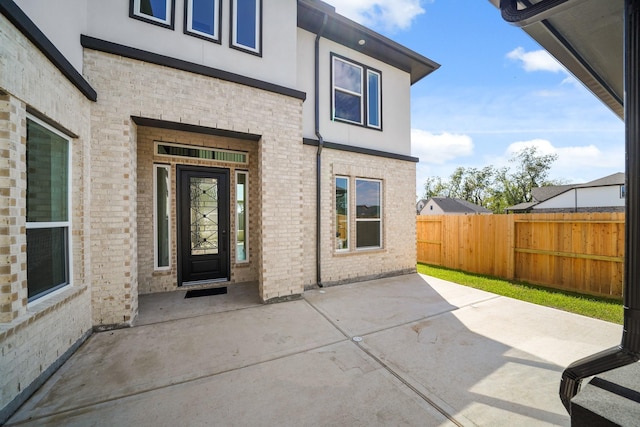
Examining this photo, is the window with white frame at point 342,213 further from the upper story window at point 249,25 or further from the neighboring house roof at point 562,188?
the neighboring house roof at point 562,188

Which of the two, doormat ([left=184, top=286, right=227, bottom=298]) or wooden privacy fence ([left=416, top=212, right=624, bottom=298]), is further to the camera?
wooden privacy fence ([left=416, top=212, right=624, bottom=298])

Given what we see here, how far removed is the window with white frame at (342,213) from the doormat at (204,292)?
2.85 m

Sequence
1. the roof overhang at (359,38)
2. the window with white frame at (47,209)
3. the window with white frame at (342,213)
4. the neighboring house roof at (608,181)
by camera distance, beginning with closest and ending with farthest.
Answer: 1. the window with white frame at (47,209)
2. the roof overhang at (359,38)
3. the window with white frame at (342,213)
4. the neighboring house roof at (608,181)

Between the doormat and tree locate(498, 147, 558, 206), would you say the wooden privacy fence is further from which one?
tree locate(498, 147, 558, 206)

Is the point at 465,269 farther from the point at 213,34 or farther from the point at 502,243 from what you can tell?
the point at 213,34

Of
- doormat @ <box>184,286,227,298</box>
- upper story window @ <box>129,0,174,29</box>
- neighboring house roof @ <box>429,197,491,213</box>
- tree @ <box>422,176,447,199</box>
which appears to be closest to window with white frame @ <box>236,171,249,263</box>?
doormat @ <box>184,286,227,298</box>

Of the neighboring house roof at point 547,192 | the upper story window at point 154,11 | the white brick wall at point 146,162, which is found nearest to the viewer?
the white brick wall at point 146,162

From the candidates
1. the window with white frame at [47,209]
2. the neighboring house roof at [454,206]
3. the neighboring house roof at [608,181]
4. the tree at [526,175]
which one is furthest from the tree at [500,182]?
the window with white frame at [47,209]

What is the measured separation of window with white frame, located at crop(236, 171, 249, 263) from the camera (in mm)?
5902

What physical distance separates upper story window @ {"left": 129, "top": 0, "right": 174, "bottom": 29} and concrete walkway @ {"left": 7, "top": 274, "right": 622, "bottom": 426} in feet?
15.8

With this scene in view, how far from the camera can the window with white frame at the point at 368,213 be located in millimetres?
6441

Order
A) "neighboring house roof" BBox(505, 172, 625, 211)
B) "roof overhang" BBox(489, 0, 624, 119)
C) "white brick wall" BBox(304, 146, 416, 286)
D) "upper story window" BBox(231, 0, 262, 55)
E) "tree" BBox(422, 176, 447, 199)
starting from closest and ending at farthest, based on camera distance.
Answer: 1. "roof overhang" BBox(489, 0, 624, 119)
2. "upper story window" BBox(231, 0, 262, 55)
3. "white brick wall" BBox(304, 146, 416, 286)
4. "neighboring house roof" BBox(505, 172, 625, 211)
5. "tree" BBox(422, 176, 447, 199)

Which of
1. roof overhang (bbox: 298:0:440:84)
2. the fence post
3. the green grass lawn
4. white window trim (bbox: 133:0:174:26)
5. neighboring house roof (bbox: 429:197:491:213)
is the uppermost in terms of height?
roof overhang (bbox: 298:0:440:84)

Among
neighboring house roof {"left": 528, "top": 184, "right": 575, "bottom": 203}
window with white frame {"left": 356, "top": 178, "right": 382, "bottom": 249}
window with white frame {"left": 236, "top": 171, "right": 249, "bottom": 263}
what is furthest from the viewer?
neighboring house roof {"left": 528, "top": 184, "right": 575, "bottom": 203}
